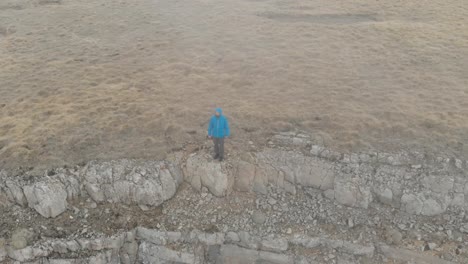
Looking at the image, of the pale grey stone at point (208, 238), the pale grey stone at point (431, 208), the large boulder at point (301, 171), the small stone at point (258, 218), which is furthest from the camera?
the large boulder at point (301, 171)

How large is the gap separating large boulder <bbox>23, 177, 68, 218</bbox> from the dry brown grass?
5.11 feet

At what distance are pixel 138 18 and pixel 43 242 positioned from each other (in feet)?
75.0

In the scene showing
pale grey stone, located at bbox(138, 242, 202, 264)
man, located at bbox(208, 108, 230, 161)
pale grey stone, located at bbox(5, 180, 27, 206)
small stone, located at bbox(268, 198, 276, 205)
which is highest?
man, located at bbox(208, 108, 230, 161)

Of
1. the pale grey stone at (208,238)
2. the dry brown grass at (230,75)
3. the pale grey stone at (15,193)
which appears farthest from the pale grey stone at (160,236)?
the pale grey stone at (15,193)

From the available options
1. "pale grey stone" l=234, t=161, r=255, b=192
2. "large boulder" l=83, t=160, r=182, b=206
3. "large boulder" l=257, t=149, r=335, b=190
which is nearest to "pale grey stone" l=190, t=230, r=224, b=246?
"large boulder" l=83, t=160, r=182, b=206

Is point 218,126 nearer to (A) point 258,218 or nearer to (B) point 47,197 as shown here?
(A) point 258,218

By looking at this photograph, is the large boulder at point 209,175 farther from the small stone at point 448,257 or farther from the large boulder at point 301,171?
the small stone at point 448,257

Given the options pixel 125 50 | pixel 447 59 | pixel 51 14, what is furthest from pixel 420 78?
pixel 51 14

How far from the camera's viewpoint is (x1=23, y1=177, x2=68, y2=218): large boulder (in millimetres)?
18172

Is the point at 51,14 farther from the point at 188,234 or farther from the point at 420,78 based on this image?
the point at 420,78

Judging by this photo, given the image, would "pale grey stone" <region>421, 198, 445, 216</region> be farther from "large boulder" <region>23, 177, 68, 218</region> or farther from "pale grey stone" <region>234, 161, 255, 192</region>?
"large boulder" <region>23, 177, 68, 218</region>

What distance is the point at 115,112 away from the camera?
2278cm

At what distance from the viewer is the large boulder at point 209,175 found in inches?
746

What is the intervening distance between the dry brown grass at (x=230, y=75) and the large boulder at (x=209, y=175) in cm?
156
